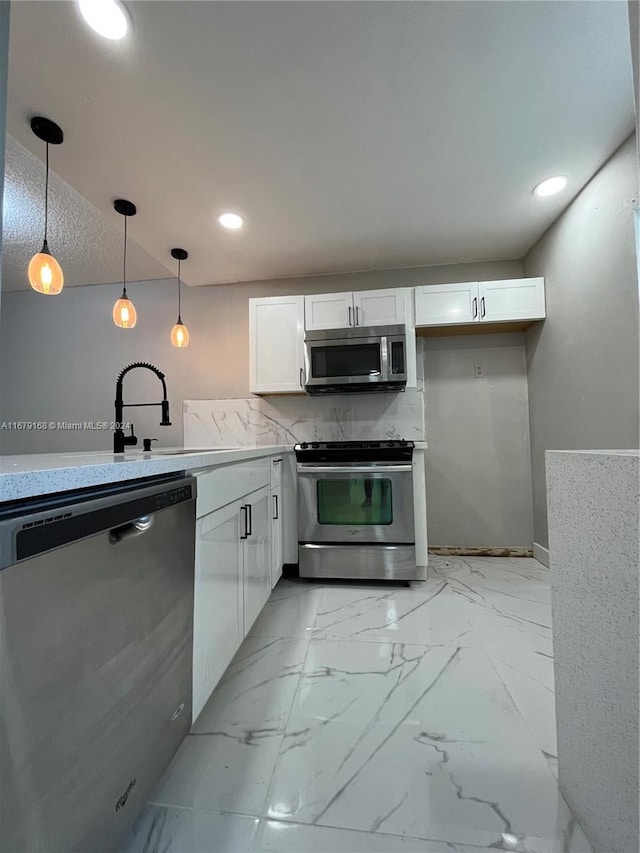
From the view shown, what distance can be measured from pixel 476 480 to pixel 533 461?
17.5 inches

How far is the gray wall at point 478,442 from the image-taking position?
2840mm

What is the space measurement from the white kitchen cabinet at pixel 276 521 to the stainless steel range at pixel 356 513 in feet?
0.50

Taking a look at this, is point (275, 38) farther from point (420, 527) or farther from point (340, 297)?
point (420, 527)

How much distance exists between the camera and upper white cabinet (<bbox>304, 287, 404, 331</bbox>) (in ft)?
8.68

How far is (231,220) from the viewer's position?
7.38ft

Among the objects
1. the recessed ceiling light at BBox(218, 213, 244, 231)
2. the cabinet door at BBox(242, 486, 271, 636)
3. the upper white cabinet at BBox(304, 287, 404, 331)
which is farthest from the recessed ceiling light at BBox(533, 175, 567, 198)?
the cabinet door at BBox(242, 486, 271, 636)

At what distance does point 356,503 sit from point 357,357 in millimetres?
1050

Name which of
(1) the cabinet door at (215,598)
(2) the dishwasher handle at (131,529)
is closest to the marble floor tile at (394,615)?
(1) the cabinet door at (215,598)

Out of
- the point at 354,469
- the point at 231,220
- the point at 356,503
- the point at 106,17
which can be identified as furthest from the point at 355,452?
the point at 106,17

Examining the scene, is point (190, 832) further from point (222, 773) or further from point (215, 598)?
point (215, 598)

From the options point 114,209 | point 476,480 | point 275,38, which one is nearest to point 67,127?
point 114,209

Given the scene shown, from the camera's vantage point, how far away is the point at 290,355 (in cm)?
273

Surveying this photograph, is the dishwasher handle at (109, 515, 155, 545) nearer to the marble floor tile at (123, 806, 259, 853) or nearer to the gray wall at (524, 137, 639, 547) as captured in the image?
the marble floor tile at (123, 806, 259, 853)

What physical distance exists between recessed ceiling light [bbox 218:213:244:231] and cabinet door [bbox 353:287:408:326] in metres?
0.93
